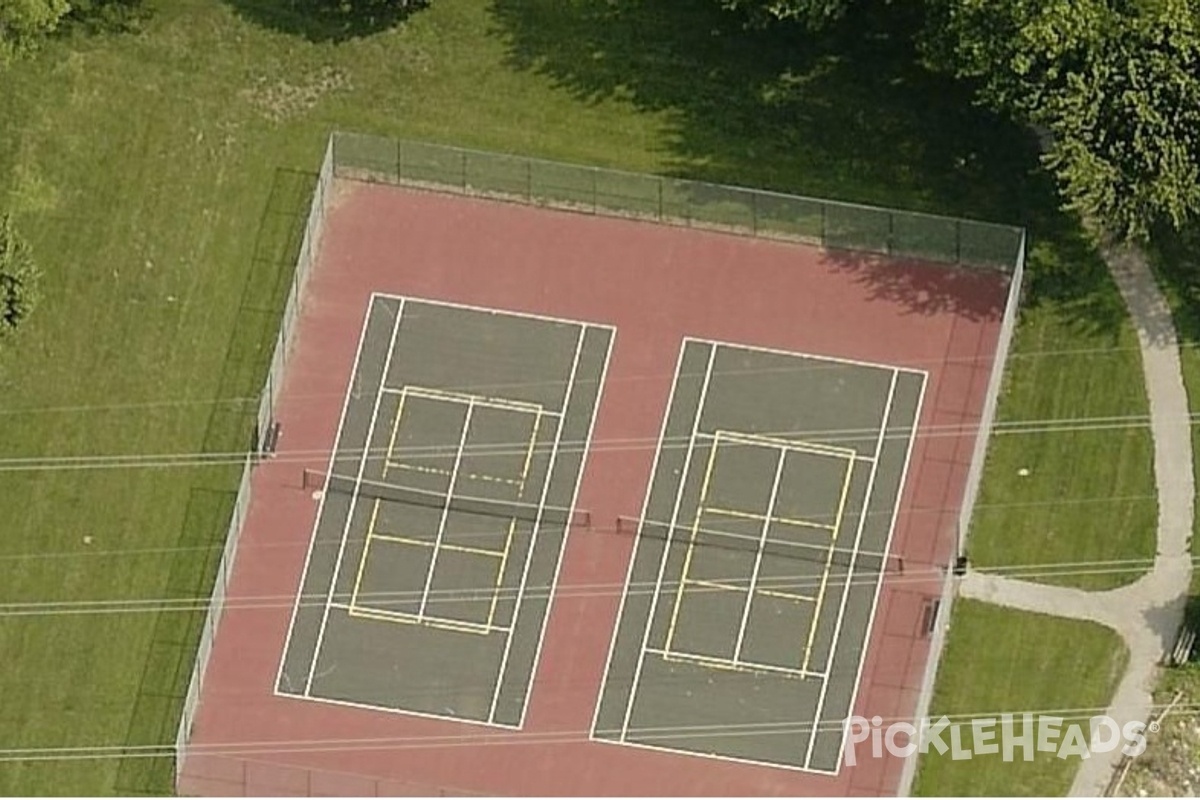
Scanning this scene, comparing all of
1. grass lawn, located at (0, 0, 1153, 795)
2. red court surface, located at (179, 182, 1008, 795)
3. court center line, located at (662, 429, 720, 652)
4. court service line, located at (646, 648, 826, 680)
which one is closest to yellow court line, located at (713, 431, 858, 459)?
court center line, located at (662, 429, 720, 652)

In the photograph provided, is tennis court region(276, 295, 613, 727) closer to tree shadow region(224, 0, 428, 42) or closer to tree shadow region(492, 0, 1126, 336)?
tree shadow region(492, 0, 1126, 336)

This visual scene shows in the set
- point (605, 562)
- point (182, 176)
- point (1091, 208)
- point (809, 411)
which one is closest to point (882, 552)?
point (809, 411)

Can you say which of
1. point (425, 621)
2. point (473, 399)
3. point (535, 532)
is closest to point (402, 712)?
point (425, 621)

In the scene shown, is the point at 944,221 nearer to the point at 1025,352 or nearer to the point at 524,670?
the point at 1025,352

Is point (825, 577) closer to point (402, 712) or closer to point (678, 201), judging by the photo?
point (678, 201)

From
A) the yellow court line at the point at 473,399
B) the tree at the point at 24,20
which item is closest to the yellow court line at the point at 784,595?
the yellow court line at the point at 473,399

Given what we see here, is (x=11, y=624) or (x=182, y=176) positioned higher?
(x=182, y=176)

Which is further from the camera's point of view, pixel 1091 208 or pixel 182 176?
pixel 182 176

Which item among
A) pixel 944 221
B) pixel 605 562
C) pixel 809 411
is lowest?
pixel 605 562
